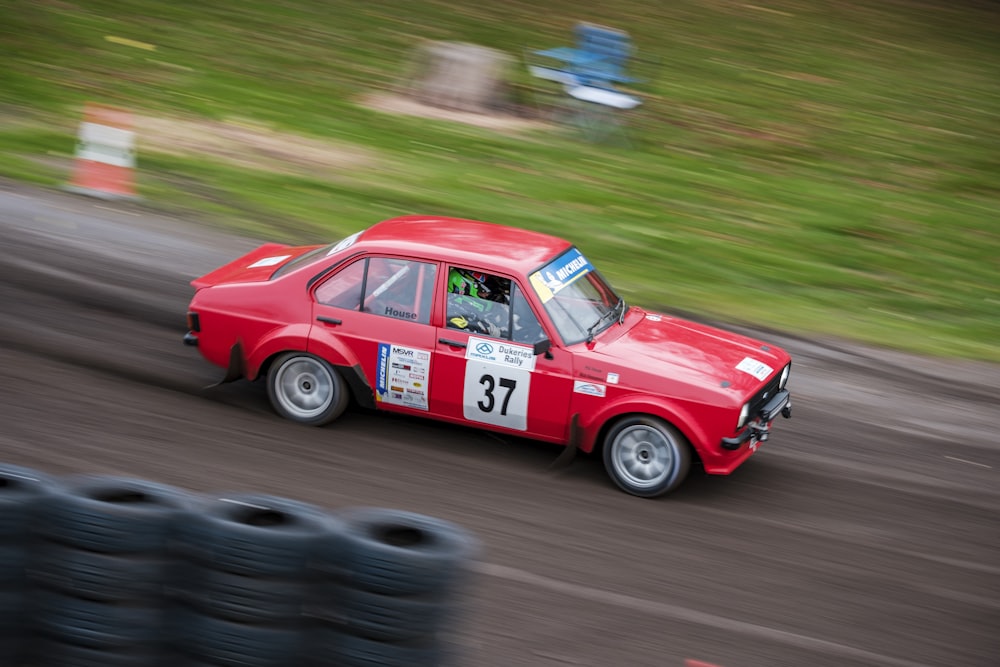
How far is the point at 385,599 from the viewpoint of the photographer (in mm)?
4445

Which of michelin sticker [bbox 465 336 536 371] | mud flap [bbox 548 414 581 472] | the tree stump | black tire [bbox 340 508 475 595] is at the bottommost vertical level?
black tire [bbox 340 508 475 595]

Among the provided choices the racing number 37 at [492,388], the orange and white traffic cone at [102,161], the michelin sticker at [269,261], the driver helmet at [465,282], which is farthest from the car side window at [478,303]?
the orange and white traffic cone at [102,161]

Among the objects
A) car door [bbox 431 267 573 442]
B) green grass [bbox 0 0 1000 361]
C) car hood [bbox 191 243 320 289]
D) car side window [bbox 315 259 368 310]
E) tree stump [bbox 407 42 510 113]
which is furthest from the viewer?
tree stump [bbox 407 42 510 113]

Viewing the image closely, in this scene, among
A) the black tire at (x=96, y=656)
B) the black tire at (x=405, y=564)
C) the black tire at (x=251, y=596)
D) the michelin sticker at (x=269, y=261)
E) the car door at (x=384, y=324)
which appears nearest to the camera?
the black tire at (x=405, y=564)

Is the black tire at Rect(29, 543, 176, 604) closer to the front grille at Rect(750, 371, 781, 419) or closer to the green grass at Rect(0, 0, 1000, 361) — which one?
the front grille at Rect(750, 371, 781, 419)

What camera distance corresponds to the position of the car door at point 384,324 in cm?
740

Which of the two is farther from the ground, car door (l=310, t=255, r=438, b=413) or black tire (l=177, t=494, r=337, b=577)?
car door (l=310, t=255, r=438, b=413)

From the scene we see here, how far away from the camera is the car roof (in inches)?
292

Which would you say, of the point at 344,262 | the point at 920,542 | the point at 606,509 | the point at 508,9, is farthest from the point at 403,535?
the point at 508,9

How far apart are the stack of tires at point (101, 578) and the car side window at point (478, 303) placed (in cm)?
298

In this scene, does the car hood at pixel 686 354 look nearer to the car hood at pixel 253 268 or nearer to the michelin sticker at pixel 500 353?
the michelin sticker at pixel 500 353

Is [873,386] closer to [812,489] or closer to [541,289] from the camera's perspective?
[812,489]

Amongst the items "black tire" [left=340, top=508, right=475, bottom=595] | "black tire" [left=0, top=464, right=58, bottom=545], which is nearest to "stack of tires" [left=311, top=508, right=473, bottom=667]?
"black tire" [left=340, top=508, right=475, bottom=595]

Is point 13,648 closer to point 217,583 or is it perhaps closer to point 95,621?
point 95,621
